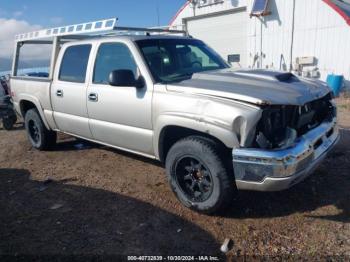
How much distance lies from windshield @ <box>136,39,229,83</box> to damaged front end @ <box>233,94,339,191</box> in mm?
1276

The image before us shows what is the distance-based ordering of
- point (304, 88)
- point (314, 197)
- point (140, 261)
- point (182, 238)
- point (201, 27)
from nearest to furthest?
point (140, 261) < point (182, 238) < point (304, 88) < point (314, 197) < point (201, 27)

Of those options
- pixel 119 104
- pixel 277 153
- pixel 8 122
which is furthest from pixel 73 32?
pixel 8 122

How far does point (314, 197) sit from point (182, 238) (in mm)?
1656

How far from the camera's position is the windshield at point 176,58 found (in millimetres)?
3959

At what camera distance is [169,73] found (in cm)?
399

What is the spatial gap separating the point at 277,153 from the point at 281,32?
10.8 meters

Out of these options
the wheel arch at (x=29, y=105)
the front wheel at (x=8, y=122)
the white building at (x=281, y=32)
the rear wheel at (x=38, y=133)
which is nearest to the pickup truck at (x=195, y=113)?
the wheel arch at (x=29, y=105)

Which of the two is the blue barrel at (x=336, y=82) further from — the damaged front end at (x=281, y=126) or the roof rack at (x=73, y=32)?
the damaged front end at (x=281, y=126)

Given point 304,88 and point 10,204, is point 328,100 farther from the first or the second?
point 10,204

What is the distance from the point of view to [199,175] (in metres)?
3.49

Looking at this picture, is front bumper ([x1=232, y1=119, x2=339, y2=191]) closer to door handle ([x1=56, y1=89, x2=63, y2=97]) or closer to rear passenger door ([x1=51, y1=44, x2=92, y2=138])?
rear passenger door ([x1=51, y1=44, x2=92, y2=138])

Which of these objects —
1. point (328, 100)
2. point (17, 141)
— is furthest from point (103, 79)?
point (17, 141)

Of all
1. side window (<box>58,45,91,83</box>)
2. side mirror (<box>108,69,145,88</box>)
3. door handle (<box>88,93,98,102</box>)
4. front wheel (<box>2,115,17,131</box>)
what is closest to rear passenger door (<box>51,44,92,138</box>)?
side window (<box>58,45,91,83</box>)

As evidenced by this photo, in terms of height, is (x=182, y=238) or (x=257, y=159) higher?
(x=257, y=159)
